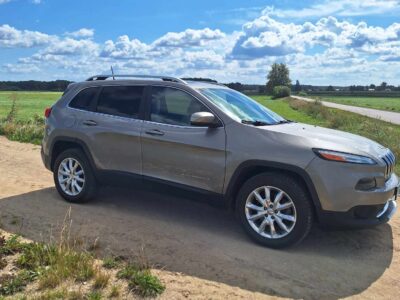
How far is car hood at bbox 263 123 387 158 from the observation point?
481 cm

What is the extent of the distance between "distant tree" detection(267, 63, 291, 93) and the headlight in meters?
114

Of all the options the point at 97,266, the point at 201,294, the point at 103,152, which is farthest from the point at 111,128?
the point at 201,294

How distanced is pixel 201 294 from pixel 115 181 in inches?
103

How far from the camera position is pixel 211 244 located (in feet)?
16.9

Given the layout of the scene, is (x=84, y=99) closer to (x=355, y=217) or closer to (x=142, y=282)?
(x=142, y=282)

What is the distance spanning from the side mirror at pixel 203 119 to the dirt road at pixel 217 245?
1.12 meters

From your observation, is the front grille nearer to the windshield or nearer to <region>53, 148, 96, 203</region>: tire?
the windshield

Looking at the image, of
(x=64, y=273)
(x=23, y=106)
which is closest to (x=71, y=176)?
(x=64, y=273)

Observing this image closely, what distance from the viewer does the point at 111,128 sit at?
6.16 m

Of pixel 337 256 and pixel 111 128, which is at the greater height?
pixel 111 128

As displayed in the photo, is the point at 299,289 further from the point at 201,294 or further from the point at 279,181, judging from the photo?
the point at 279,181

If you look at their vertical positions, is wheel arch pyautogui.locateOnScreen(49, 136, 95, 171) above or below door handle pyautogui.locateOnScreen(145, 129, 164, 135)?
below

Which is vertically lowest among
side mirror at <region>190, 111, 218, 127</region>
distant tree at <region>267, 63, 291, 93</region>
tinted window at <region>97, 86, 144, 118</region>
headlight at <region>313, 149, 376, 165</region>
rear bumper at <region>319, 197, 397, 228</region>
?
rear bumper at <region>319, 197, 397, 228</region>

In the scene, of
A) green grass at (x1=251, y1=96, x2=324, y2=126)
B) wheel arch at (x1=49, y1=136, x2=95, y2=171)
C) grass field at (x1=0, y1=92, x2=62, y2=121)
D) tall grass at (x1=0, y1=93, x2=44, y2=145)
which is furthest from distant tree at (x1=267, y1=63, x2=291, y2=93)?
wheel arch at (x1=49, y1=136, x2=95, y2=171)
